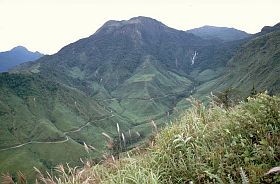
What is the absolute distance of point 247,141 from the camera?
6.22m

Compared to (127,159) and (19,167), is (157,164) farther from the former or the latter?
(19,167)

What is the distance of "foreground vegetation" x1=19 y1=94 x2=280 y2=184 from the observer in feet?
18.4

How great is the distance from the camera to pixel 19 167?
166 meters

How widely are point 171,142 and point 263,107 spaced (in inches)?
68.3

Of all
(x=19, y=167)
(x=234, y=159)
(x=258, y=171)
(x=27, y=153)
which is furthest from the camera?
(x=27, y=153)

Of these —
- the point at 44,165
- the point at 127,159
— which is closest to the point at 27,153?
the point at 44,165

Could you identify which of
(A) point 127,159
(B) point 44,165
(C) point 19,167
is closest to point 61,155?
(B) point 44,165

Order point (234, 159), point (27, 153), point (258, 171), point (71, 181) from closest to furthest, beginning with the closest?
1. point (258, 171)
2. point (234, 159)
3. point (71, 181)
4. point (27, 153)

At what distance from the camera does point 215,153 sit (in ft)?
20.1

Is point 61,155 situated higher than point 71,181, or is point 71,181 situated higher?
point 71,181

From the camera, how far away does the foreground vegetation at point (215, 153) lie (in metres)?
5.62

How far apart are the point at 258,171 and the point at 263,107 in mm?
1425

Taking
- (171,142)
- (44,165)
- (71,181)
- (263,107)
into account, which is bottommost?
(44,165)

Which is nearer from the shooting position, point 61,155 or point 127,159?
point 127,159
